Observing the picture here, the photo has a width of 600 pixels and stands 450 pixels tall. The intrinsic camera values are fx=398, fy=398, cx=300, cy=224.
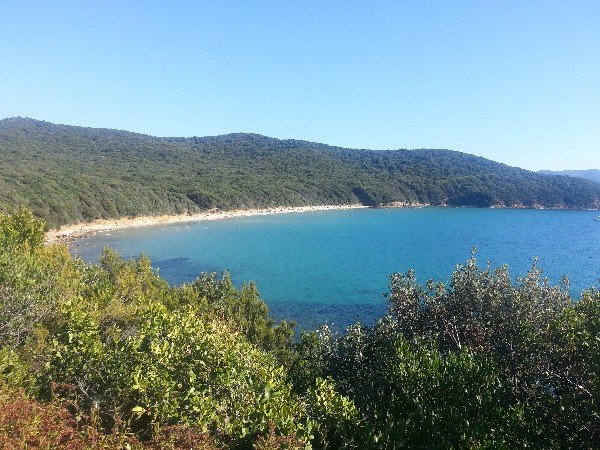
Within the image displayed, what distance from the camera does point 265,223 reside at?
123500 mm

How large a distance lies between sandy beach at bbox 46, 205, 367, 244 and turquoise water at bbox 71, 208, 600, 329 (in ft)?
18.2

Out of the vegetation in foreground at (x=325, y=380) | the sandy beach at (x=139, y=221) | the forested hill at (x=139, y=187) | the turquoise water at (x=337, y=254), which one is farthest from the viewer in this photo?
the forested hill at (x=139, y=187)

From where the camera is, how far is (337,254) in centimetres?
7625

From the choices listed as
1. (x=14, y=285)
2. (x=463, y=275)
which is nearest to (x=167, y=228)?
(x=14, y=285)

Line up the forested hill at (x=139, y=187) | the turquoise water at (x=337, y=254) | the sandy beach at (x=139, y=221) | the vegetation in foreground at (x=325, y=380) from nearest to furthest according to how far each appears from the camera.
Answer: the vegetation in foreground at (x=325, y=380), the turquoise water at (x=337, y=254), the sandy beach at (x=139, y=221), the forested hill at (x=139, y=187)

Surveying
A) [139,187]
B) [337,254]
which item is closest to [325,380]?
[337,254]

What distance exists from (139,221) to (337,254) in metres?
61.5

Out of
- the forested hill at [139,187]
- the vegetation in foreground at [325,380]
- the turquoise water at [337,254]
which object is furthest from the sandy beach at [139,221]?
the vegetation in foreground at [325,380]

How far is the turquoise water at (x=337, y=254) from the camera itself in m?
45.1

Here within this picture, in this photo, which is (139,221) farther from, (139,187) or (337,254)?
(337,254)

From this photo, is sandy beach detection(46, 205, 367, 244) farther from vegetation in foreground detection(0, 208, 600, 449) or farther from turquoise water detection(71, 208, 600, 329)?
vegetation in foreground detection(0, 208, 600, 449)

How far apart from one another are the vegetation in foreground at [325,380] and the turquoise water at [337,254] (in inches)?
814

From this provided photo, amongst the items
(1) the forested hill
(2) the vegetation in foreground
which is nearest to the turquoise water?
(1) the forested hill

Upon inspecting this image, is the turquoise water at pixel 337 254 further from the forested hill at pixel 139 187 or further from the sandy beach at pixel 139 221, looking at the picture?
the forested hill at pixel 139 187
